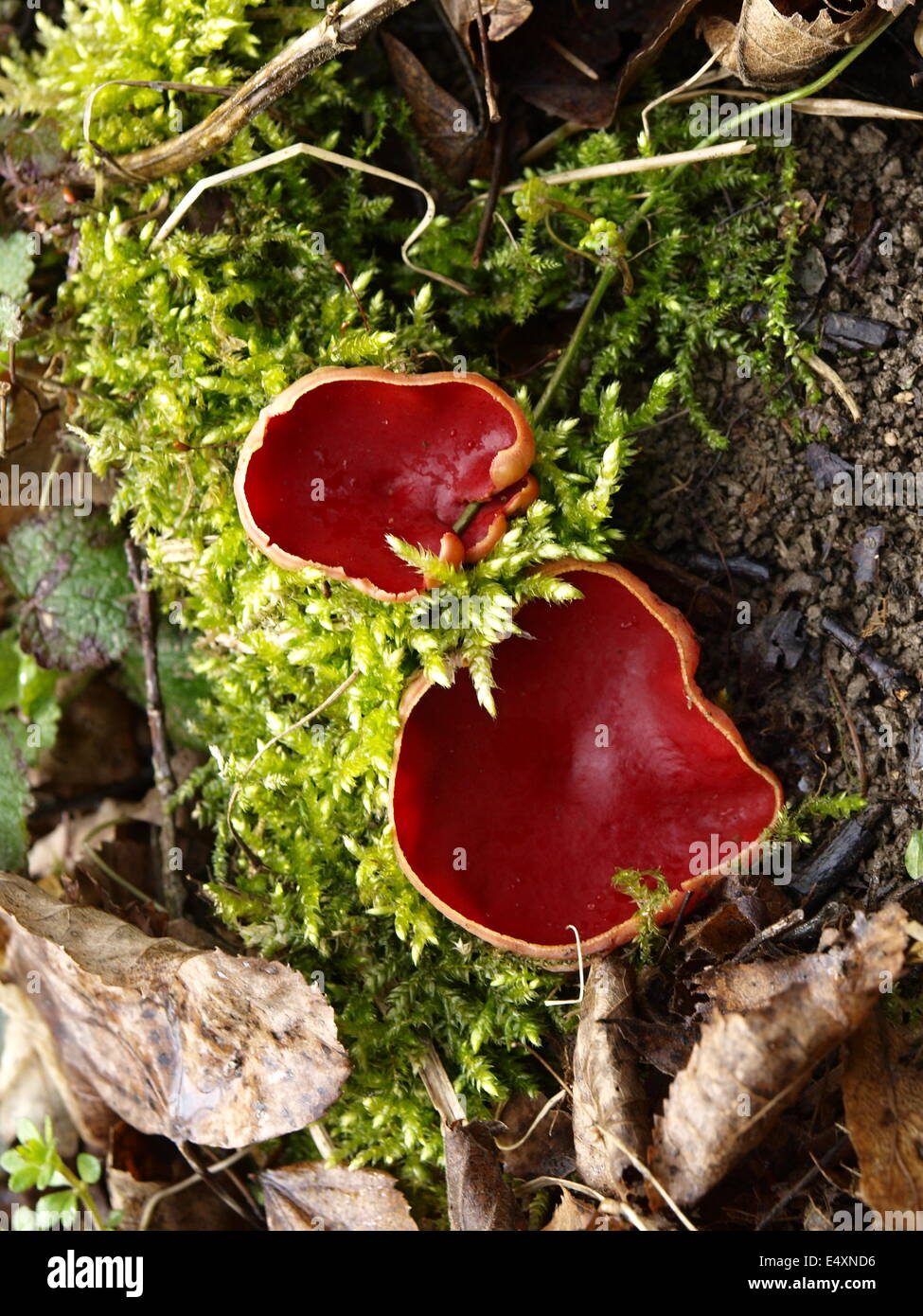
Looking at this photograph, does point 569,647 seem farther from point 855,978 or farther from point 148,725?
point 148,725

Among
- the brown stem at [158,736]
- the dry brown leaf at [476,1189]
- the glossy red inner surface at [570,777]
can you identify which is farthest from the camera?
the brown stem at [158,736]

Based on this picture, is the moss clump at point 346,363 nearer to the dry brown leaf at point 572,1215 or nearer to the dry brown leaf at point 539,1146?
the dry brown leaf at point 539,1146

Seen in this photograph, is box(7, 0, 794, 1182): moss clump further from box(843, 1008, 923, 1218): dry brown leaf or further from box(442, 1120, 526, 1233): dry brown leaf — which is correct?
box(843, 1008, 923, 1218): dry brown leaf

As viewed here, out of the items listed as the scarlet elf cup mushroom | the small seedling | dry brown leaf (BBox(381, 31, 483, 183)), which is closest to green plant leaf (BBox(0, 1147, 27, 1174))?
the small seedling

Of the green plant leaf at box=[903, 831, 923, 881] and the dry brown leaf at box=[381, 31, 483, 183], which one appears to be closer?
the green plant leaf at box=[903, 831, 923, 881]

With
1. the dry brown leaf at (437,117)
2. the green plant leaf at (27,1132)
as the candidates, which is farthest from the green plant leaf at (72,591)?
the dry brown leaf at (437,117)

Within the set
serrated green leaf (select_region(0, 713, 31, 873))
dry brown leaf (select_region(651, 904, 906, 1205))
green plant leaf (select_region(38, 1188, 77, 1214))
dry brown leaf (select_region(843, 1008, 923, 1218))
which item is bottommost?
green plant leaf (select_region(38, 1188, 77, 1214))

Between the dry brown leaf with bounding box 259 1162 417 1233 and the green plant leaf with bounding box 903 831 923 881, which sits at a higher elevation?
the green plant leaf with bounding box 903 831 923 881

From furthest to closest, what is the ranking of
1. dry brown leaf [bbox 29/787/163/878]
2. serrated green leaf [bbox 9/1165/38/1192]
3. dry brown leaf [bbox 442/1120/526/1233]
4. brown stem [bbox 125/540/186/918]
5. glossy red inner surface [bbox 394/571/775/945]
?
dry brown leaf [bbox 29/787/163/878]
brown stem [bbox 125/540/186/918]
serrated green leaf [bbox 9/1165/38/1192]
glossy red inner surface [bbox 394/571/775/945]
dry brown leaf [bbox 442/1120/526/1233]
